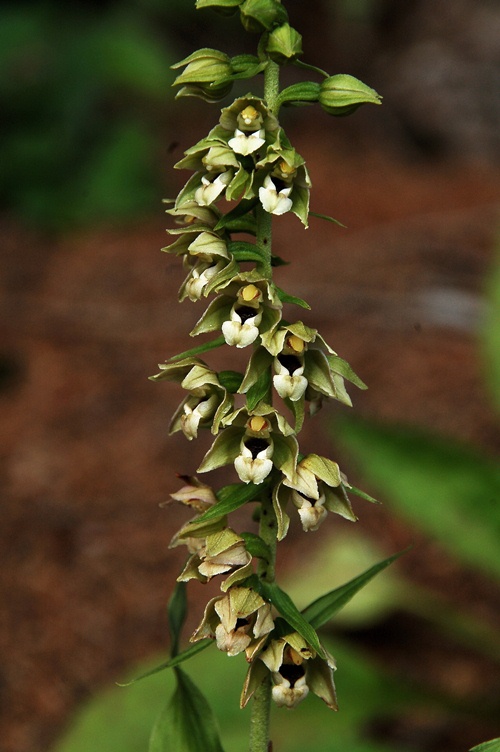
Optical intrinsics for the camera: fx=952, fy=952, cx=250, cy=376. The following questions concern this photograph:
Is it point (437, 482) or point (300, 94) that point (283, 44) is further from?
point (437, 482)

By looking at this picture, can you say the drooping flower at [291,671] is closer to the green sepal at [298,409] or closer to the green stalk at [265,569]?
the green stalk at [265,569]

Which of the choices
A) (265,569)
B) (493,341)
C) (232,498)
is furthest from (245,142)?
(493,341)

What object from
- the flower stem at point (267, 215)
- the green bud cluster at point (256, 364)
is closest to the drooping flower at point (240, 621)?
the green bud cluster at point (256, 364)

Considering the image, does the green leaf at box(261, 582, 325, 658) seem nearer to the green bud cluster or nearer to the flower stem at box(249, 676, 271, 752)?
the green bud cluster

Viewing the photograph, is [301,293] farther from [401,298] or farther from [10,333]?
[10,333]

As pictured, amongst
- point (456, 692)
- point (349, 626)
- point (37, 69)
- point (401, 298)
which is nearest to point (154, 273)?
point (401, 298)

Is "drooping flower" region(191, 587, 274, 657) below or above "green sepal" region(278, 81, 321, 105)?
below

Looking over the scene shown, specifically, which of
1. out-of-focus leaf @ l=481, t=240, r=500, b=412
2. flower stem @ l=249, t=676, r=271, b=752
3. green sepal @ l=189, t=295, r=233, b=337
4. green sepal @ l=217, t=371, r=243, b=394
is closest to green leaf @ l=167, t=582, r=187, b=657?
flower stem @ l=249, t=676, r=271, b=752
